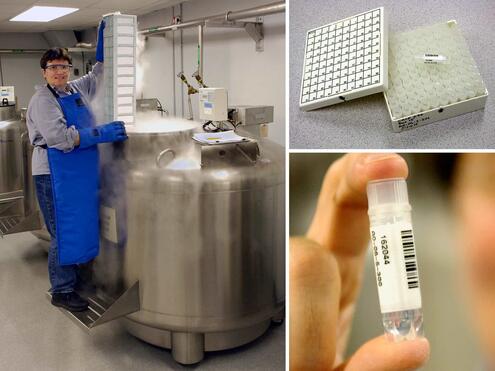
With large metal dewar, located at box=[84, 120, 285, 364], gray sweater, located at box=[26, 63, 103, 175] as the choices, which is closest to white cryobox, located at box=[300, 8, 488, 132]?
large metal dewar, located at box=[84, 120, 285, 364]

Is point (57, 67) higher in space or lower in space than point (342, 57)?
higher

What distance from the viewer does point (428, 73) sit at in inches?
44.2

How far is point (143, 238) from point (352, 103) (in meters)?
1.26

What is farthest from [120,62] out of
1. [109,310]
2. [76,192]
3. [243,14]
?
[243,14]

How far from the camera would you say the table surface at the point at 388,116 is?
1095 millimetres

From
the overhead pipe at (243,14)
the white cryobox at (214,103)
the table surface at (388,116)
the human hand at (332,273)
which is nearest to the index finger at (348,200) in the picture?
the human hand at (332,273)

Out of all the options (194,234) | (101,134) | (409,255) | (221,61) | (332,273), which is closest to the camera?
(409,255)

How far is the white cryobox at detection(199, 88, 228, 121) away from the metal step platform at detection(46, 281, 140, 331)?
0.81 metres

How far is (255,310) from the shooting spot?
2.18m

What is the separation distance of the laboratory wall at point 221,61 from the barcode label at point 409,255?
8.32 feet

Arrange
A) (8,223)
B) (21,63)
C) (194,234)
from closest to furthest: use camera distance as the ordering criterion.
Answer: (194,234)
(8,223)
(21,63)

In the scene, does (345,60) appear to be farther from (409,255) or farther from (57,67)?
(57,67)

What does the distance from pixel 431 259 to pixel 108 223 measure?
1779mm

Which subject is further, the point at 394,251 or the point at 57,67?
the point at 57,67
